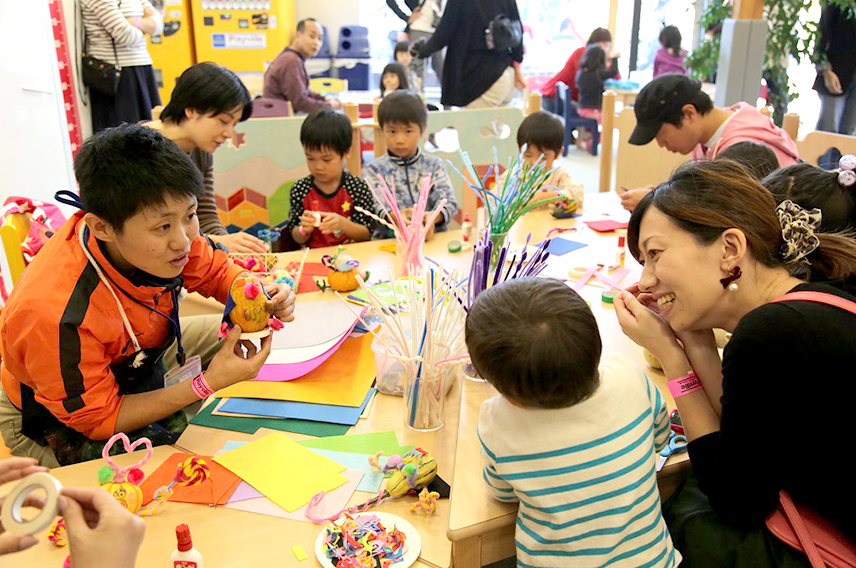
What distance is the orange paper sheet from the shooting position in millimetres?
1116

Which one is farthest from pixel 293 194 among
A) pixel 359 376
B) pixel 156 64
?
pixel 156 64

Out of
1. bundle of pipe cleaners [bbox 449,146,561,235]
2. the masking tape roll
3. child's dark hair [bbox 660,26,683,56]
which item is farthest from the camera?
child's dark hair [bbox 660,26,683,56]

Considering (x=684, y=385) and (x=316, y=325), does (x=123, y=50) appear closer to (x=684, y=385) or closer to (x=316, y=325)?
(x=316, y=325)

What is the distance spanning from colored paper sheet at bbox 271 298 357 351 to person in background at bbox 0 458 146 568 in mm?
781

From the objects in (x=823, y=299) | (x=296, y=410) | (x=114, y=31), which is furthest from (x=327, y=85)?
(x=823, y=299)

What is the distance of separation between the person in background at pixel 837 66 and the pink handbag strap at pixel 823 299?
13.0 ft

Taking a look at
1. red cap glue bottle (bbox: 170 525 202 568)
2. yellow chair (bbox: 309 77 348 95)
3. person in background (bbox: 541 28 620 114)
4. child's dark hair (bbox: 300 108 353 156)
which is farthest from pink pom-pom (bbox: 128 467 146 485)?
person in background (bbox: 541 28 620 114)

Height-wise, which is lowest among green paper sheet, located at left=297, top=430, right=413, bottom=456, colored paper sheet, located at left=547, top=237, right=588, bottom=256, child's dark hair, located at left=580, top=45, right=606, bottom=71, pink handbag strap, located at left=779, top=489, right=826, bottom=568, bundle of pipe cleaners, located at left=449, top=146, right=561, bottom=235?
pink handbag strap, located at left=779, top=489, right=826, bottom=568

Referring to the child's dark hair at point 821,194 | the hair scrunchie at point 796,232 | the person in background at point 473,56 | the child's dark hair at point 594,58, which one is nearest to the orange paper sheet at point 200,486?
the hair scrunchie at point 796,232

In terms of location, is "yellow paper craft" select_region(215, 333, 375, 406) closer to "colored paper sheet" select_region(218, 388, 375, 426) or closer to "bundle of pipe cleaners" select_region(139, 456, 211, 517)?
"colored paper sheet" select_region(218, 388, 375, 426)

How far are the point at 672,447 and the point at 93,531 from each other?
3.11 ft

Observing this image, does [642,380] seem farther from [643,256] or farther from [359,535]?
[359,535]

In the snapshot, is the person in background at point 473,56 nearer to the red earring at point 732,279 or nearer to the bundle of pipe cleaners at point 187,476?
the red earring at point 732,279

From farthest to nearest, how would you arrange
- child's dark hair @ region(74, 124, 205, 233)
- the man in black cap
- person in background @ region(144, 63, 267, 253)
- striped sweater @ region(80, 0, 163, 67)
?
striped sweater @ region(80, 0, 163, 67)
the man in black cap
person in background @ region(144, 63, 267, 253)
child's dark hair @ region(74, 124, 205, 233)
